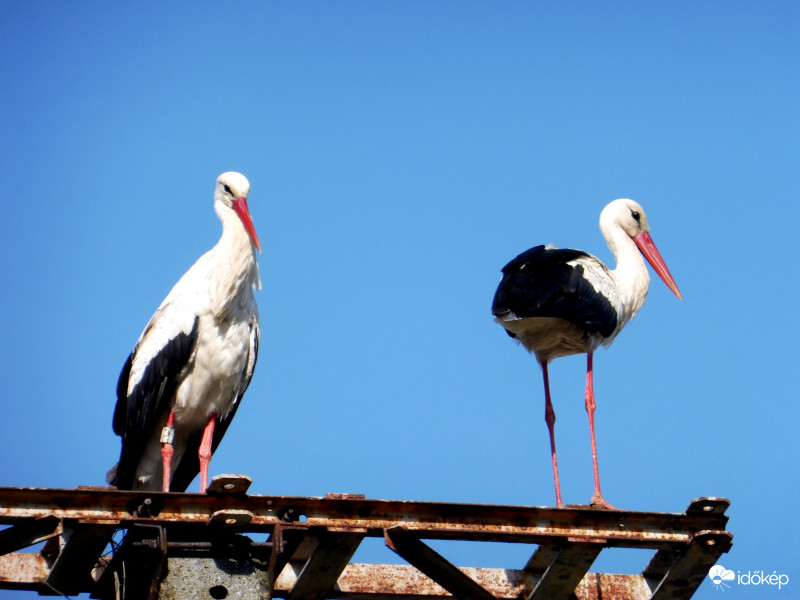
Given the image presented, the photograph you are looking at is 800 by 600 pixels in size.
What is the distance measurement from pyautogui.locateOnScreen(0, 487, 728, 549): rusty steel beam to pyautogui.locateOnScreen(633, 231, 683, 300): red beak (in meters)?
4.70

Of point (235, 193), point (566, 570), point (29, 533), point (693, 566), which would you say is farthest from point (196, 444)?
point (693, 566)

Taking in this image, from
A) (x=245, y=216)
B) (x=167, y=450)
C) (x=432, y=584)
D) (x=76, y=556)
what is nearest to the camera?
(x=76, y=556)

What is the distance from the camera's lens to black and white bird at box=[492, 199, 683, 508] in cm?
907

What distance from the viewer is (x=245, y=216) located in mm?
9602

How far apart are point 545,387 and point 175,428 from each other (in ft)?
9.88

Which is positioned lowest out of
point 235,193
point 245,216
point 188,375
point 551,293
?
point 188,375

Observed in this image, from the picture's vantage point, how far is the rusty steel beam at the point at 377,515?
5.89 m

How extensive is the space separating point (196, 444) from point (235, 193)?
1999 millimetres

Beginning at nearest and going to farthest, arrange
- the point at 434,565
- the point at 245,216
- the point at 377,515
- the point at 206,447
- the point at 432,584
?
the point at 377,515 → the point at 434,565 → the point at 432,584 → the point at 206,447 → the point at 245,216

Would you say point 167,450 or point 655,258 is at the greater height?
point 655,258

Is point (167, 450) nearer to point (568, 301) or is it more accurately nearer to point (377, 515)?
point (377, 515)

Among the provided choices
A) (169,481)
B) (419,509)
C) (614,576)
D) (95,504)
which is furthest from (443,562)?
(169,481)

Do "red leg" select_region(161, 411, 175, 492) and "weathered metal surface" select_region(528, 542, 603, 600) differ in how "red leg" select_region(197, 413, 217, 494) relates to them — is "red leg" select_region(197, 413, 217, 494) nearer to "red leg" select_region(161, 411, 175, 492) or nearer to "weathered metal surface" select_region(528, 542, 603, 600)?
"red leg" select_region(161, 411, 175, 492)

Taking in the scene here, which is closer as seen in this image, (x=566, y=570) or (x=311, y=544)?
(x=311, y=544)
